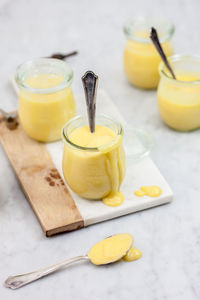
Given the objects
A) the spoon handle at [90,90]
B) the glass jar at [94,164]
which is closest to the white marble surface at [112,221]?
the glass jar at [94,164]

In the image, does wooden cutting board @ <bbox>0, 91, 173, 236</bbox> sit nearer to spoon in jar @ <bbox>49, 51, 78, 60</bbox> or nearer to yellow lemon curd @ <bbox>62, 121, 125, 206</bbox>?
yellow lemon curd @ <bbox>62, 121, 125, 206</bbox>

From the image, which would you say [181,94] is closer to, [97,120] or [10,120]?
[97,120]

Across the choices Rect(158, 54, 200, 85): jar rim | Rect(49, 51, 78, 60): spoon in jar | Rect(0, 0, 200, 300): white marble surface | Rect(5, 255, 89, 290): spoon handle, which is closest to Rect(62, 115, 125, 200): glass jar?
Rect(0, 0, 200, 300): white marble surface

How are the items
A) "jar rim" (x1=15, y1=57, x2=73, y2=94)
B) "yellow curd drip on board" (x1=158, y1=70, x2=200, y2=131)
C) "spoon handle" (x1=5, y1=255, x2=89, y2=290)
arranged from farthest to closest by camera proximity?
"yellow curd drip on board" (x1=158, y1=70, x2=200, y2=131), "jar rim" (x1=15, y1=57, x2=73, y2=94), "spoon handle" (x1=5, y1=255, x2=89, y2=290)

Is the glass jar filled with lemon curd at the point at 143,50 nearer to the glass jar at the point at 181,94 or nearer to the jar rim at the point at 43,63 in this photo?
the glass jar at the point at 181,94

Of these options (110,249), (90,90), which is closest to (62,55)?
(90,90)

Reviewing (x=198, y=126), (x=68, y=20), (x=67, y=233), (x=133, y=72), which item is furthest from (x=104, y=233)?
(x=68, y=20)
